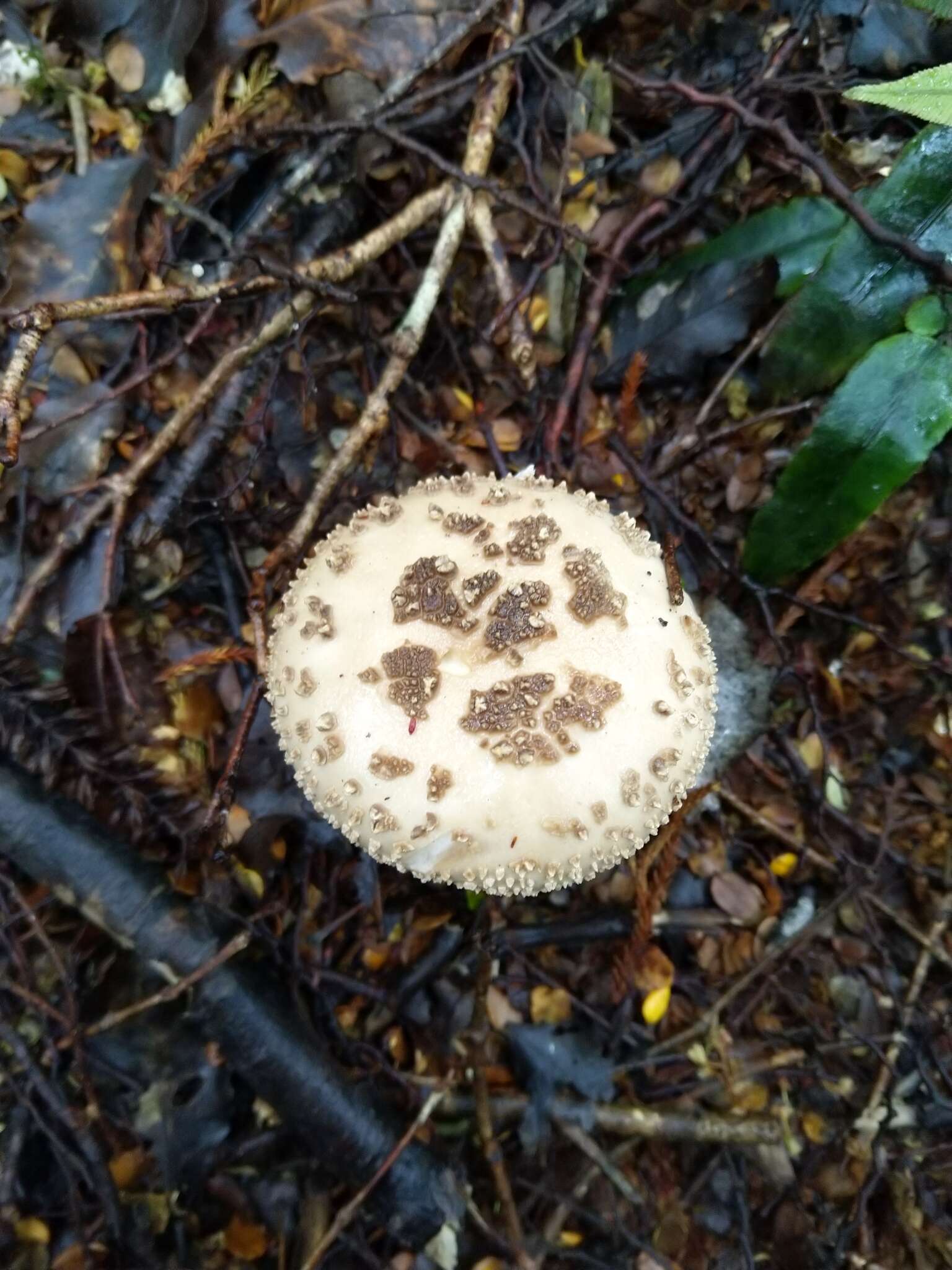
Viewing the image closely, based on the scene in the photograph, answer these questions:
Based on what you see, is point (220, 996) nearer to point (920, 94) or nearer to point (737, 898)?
point (737, 898)

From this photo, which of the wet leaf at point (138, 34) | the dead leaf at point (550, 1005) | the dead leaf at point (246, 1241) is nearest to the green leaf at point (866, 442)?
the dead leaf at point (550, 1005)

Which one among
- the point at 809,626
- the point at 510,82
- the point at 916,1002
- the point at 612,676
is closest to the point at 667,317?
the point at 510,82

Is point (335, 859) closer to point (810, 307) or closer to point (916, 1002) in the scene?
point (916, 1002)

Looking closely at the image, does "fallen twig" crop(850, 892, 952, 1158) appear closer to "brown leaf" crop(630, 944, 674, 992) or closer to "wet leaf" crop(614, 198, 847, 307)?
"brown leaf" crop(630, 944, 674, 992)

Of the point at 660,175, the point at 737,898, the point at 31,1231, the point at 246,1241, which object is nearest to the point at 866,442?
the point at 660,175

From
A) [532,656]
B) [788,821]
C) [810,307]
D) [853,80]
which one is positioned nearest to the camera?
[532,656]

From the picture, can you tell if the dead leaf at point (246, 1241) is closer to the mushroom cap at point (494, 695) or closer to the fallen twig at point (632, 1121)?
the fallen twig at point (632, 1121)
